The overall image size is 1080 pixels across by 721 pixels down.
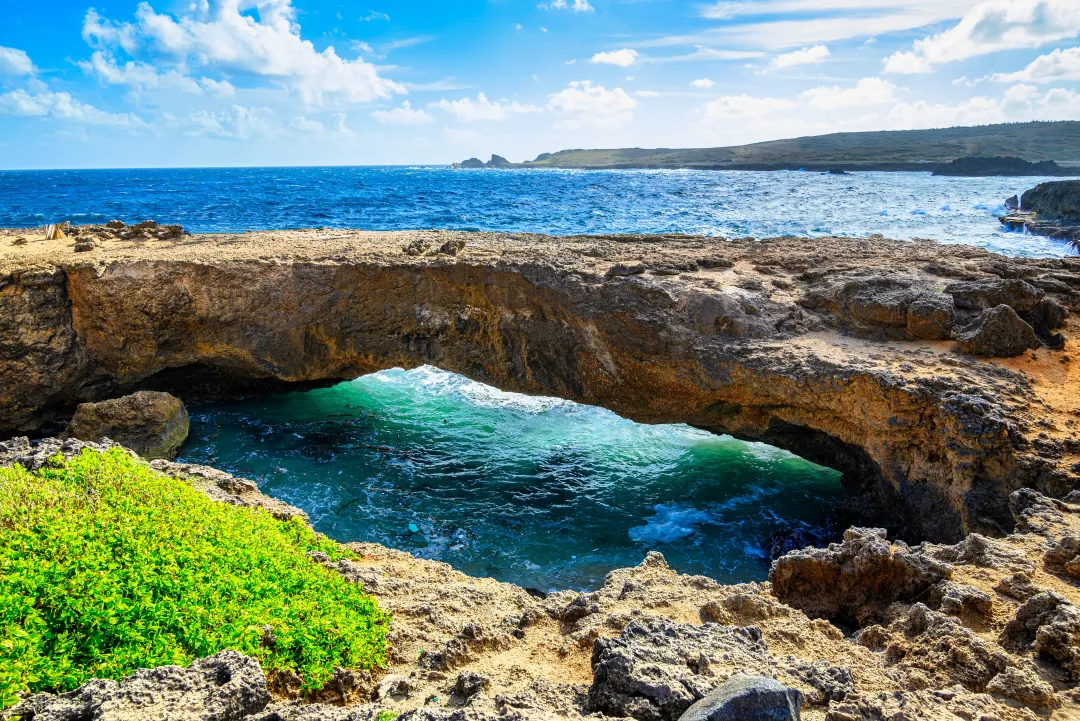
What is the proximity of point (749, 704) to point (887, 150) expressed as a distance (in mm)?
135940

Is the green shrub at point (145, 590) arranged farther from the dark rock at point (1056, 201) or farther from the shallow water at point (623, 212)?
the dark rock at point (1056, 201)

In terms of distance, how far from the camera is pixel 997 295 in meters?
10.6

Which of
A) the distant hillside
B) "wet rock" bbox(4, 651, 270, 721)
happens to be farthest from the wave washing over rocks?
the distant hillside

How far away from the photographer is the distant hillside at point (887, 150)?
335ft

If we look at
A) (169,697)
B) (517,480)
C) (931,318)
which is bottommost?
(517,480)

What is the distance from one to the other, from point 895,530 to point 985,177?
94397 millimetres

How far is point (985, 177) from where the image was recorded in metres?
84.6

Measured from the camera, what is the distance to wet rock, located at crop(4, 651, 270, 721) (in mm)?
3609

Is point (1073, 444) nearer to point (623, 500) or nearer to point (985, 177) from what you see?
point (623, 500)

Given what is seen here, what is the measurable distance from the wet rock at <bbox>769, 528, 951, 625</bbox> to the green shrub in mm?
4142

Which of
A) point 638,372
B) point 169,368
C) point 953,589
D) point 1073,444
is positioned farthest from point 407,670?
point 169,368

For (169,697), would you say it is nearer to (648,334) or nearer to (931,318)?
(648,334)

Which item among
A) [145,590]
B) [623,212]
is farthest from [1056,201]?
[145,590]

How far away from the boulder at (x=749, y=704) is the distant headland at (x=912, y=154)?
10172 centimetres
